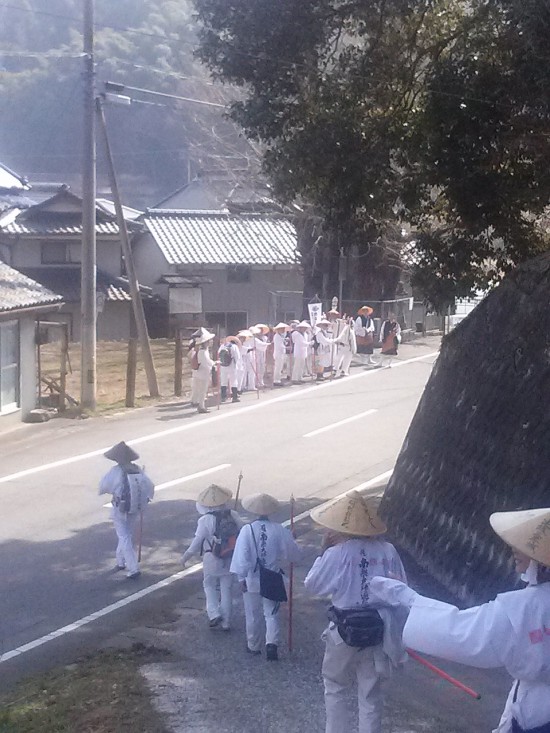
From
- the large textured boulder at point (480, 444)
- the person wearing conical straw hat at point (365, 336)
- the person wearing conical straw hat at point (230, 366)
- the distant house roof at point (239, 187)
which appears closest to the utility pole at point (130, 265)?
the person wearing conical straw hat at point (230, 366)

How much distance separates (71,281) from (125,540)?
28.9 m

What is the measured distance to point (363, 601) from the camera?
19.1 ft

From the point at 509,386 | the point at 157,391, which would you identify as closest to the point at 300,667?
the point at 509,386

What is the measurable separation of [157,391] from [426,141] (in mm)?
12931

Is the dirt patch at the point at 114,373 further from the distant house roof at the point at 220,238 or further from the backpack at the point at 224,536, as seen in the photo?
the backpack at the point at 224,536

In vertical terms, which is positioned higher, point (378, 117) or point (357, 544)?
point (378, 117)

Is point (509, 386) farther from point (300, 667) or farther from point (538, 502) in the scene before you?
point (300, 667)

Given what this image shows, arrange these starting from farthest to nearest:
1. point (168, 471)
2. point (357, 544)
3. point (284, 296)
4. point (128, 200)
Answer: point (128, 200) → point (284, 296) → point (168, 471) → point (357, 544)

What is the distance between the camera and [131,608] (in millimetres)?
9711

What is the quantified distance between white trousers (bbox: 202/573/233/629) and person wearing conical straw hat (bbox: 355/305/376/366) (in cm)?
1983

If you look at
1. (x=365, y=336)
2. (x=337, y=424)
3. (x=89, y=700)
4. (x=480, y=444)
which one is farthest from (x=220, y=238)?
(x=89, y=700)

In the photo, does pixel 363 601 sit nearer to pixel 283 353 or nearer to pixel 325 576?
pixel 325 576

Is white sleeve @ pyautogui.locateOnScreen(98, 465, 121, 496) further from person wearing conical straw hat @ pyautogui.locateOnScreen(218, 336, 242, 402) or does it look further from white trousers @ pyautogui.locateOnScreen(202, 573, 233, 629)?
person wearing conical straw hat @ pyautogui.locateOnScreen(218, 336, 242, 402)

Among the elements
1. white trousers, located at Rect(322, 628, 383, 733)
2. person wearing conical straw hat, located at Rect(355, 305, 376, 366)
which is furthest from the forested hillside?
white trousers, located at Rect(322, 628, 383, 733)
